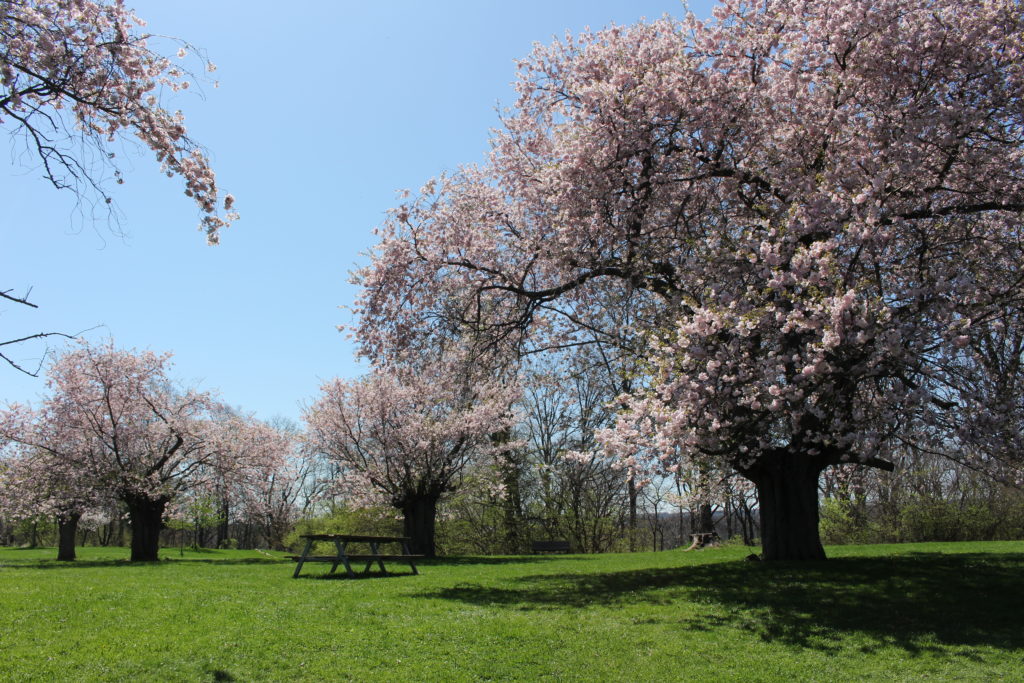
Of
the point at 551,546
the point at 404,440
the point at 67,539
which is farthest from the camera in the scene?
the point at 551,546

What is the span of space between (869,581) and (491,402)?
14.8 meters

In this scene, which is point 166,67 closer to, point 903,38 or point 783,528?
point 903,38

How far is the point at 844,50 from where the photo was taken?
9.65 meters

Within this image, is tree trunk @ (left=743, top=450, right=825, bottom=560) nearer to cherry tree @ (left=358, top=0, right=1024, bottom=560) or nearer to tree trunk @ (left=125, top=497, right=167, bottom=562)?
cherry tree @ (left=358, top=0, right=1024, bottom=560)

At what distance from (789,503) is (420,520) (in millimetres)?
13203

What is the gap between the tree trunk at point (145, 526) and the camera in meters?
19.6

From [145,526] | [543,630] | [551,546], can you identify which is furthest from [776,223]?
[145,526]

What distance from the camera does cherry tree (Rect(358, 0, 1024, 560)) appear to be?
818 centimetres

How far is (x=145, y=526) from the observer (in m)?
19.8

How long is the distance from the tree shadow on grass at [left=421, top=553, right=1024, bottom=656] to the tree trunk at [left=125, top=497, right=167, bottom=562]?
13425 mm

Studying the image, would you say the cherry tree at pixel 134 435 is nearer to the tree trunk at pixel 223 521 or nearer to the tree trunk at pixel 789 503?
the tree trunk at pixel 223 521

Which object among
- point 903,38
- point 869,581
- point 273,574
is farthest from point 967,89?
Answer: point 273,574

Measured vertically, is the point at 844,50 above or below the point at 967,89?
above

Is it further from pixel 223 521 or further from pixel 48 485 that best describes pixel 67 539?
pixel 223 521
